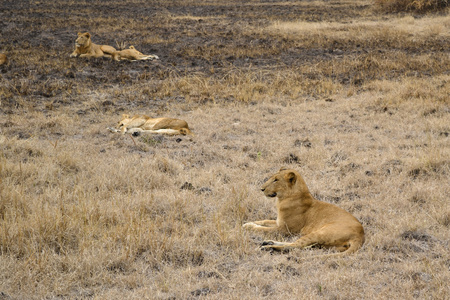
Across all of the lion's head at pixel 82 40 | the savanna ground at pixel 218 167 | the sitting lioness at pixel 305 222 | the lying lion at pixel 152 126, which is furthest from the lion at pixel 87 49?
the sitting lioness at pixel 305 222

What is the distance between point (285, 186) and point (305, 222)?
0.45 m

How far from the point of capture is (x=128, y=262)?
13.8 feet

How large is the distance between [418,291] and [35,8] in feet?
103

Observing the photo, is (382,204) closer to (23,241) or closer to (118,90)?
(23,241)

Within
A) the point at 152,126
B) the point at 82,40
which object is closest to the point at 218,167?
the point at 152,126

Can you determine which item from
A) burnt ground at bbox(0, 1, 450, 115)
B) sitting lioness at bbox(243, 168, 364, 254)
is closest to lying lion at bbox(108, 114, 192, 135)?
burnt ground at bbox(0, 1, 450, 115)

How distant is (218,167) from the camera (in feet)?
23.2

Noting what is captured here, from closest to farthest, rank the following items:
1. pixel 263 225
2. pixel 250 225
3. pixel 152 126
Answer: pixel 250 225
pixel 263 225
pixel 152 126

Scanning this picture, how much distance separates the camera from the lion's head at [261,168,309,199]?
5113mm

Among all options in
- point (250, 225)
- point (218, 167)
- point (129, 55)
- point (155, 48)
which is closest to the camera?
point (250, 225)

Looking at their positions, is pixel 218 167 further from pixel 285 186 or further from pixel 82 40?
pixel 82 40

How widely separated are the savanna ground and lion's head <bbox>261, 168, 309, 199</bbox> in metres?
0.48

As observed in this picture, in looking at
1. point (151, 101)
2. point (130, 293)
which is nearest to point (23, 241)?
point (130, 293)

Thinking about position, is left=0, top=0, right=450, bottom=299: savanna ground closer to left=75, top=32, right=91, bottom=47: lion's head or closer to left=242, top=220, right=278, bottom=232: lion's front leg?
left=242, top=220, right=278, bottom=232: lion's front leg
